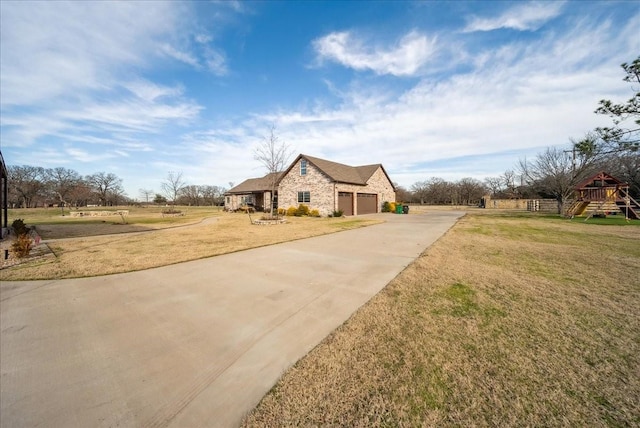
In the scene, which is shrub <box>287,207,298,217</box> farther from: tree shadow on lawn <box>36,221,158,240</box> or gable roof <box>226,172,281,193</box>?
tree shadow on lawn <box>36,221,158,240</box>

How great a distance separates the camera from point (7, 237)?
1226 cm

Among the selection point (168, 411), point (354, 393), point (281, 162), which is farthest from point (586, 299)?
point (281, 162)

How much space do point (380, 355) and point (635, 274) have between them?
24.4 ft

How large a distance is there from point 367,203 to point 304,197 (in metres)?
8.13

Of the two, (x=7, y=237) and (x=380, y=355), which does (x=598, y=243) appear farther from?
(x=7, y=237)

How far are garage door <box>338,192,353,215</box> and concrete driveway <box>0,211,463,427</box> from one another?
62.8 ft

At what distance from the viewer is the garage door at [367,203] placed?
2878 cm

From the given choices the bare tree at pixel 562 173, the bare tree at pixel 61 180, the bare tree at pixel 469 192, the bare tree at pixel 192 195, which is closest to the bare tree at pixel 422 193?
the bare tree at pixel 469 192

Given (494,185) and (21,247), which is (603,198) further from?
(494,185)

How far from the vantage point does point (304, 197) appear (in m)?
27.2

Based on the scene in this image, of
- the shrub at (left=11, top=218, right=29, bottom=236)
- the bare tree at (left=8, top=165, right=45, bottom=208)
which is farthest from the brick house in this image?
the bare tree at (left=8, top=165, right=45, bottom=208)

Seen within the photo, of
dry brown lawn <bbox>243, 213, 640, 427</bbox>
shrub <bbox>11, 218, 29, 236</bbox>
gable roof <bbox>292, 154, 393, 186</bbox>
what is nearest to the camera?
dry brown lawn <bbox>243, 213, 640, 427</bbox>

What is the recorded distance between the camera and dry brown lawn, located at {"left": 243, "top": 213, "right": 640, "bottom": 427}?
2143 mm

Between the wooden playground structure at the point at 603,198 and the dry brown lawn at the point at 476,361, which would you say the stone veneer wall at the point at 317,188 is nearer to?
the wooden playground structure at the point at 603,198
